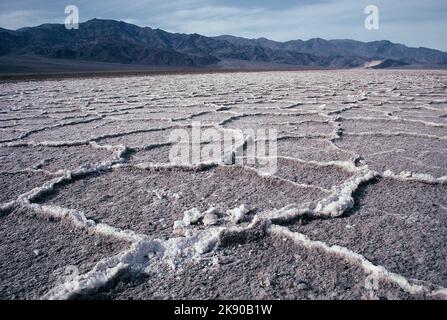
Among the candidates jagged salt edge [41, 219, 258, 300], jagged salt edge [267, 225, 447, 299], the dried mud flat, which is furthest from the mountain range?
jagged salt edge [267, 225, 447, 299]

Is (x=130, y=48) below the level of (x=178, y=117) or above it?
above

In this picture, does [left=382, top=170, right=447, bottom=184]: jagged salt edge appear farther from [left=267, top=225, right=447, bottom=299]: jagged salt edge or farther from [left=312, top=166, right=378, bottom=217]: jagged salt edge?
[left=267, top=225, right=447, bottom=299]: jagged salt edge

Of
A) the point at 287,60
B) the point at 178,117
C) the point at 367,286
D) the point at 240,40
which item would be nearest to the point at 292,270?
the point at 367,286

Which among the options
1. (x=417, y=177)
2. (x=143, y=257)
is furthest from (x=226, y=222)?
(x=417, y=177)
